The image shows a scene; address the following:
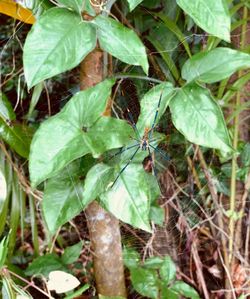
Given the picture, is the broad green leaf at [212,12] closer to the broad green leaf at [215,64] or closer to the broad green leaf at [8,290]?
the broad green leaf at [215,64]

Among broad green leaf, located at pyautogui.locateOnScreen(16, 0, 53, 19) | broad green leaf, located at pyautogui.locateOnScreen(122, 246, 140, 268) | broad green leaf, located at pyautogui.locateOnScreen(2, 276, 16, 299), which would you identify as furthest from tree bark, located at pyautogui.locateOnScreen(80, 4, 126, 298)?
broad green leaf, located at pyautogui.locateOnScreen(2, 276, 16, 299)

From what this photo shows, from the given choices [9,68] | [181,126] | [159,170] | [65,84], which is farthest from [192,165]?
[9,68]

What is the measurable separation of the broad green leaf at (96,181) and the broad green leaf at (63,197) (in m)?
0.08

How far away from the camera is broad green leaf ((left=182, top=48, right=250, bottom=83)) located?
2.48 ft

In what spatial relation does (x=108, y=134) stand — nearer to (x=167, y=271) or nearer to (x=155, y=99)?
(x=155, y=99)

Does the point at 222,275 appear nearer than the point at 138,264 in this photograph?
No

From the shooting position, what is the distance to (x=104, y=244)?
1041 millimetres

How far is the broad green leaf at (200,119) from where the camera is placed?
0.75m

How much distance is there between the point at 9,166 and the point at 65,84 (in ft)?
0.94

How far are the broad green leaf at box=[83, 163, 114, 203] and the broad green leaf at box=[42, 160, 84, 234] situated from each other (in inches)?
3.0

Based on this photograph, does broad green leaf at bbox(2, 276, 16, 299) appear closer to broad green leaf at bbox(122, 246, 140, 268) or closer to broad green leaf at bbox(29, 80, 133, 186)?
broad green leaf at bbox(29, 80, 133, 186)

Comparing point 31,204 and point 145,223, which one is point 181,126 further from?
point 31,204

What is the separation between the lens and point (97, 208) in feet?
3.31

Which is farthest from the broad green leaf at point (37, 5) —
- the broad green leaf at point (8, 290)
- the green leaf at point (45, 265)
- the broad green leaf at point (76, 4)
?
the green leaf at point (45, 265)
